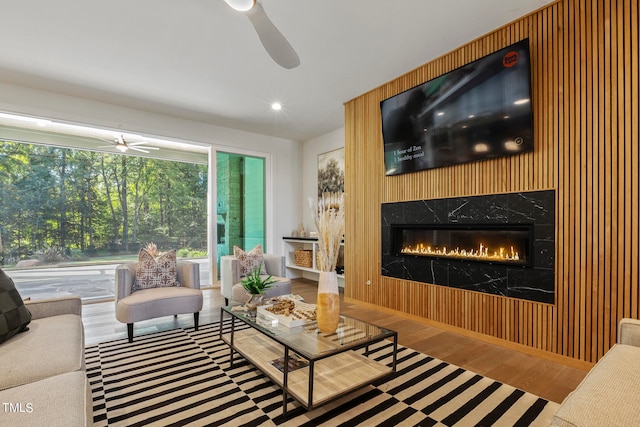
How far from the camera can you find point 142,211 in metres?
5.84

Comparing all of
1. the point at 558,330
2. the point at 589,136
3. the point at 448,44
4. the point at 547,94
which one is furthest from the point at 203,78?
the point at 558,330

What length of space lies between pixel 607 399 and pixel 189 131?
541 cm

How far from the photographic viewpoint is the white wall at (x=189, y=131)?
12.4ft

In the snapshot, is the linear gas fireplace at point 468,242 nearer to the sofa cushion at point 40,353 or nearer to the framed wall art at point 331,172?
the framed wall art at point 331,172

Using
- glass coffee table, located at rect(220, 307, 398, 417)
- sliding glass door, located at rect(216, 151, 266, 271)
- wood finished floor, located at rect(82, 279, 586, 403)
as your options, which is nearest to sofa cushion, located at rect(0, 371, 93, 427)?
glass coffee table, located at rect(220, 307, 398, 417)

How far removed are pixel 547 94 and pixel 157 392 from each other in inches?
140

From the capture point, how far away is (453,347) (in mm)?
2650

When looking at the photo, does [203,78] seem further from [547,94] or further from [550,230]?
[550,230]

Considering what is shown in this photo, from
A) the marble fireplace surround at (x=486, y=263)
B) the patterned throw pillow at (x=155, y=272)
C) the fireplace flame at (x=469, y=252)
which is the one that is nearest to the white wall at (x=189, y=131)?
the patterned throw pillow at (x=155, y=272)

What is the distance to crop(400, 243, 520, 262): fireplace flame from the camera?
279 cm

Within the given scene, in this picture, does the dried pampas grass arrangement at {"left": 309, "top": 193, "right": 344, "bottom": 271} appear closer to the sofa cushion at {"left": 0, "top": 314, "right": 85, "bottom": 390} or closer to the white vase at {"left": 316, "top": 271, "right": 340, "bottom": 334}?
the white vase at {"left": 316, "top": 271, "right": 340, "bottom": 334}

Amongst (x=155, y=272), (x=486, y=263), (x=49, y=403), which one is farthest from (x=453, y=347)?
(x=155, y=272)

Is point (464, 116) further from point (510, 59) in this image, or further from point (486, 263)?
point (486, 263)

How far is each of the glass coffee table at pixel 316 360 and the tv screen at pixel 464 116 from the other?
1918 mm
